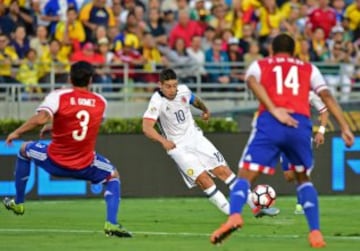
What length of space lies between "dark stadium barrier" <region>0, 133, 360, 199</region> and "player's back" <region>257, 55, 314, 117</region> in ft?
31.8

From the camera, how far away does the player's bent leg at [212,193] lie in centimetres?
1697

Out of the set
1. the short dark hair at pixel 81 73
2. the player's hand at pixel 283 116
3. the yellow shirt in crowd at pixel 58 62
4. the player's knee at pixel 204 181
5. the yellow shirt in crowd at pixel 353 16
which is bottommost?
the player's knee at pixel 204 181

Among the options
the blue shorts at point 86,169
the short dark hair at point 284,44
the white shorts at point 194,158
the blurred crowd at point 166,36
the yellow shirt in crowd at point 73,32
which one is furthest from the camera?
the yellow shirt in crowd at point 73,32

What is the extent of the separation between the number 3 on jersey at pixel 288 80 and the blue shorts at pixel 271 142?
258mm

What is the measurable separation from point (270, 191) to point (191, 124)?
142cm

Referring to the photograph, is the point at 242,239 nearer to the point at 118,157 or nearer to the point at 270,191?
the point at 270,191

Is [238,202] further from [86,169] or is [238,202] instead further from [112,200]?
[86,169]

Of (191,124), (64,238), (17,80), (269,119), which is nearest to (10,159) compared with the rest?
(17,80)

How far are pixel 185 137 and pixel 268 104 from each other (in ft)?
16.3

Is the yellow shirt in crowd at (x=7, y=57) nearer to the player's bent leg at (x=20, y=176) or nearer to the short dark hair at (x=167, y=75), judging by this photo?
the short dark hair at (x=167, y=75)

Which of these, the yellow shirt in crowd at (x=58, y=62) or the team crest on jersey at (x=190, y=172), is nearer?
the team crest on jersey at (x=190, y=172)

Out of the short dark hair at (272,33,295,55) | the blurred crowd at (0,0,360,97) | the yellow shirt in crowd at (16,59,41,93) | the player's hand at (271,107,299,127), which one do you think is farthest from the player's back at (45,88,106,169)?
the yellow shirt in crowd at (16,59,41,93)

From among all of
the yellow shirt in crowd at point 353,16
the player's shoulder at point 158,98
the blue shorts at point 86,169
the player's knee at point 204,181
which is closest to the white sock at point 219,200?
the player's knee at point 204,181

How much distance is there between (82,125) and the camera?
1479 centimetres
